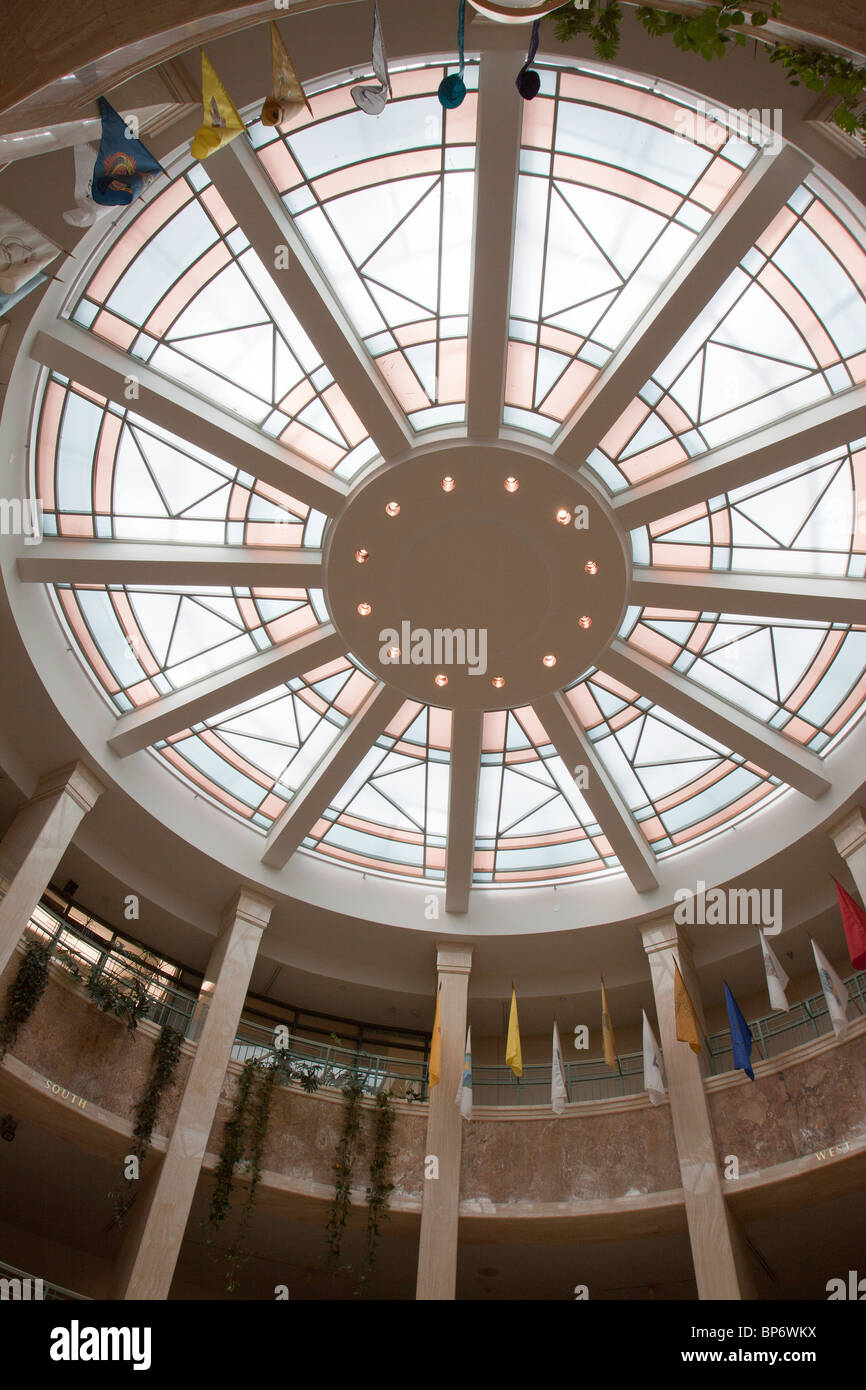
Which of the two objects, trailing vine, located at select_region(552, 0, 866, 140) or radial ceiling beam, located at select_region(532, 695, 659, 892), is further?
radial ceiling beam, located at select_region(532, 695, 659, 892)

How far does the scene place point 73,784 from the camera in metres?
17.8

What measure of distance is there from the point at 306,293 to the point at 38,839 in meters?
10.4

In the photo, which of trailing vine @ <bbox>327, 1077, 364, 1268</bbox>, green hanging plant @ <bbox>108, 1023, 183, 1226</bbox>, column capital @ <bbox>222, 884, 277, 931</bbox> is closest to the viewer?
green hanging plant @ <bbox>108, 1023, 183, 1226</bbox>

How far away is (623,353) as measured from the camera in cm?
1377

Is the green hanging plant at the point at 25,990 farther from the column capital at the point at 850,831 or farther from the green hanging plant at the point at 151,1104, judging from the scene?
the column capital at the point at 850,831

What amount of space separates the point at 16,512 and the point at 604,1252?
17217mm

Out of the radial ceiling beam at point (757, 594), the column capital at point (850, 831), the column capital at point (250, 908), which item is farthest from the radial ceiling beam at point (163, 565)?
the column capital at point (850, 831)

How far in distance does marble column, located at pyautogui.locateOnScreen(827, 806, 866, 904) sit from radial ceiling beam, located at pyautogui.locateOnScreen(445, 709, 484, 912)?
6.96m

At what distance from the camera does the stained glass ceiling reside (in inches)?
497

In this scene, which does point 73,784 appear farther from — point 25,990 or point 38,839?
point 25,990

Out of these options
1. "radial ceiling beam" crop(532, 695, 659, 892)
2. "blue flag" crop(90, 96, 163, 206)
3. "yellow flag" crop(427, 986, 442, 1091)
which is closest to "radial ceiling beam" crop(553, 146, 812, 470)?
"radial ceiling beam" crop(532, 695, 659, 892)

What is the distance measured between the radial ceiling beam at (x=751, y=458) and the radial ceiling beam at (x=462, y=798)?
514 cm

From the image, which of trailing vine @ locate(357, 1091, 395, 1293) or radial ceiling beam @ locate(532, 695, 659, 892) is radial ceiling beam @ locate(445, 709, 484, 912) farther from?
trailing vine @ locate(357, 1091, 395, 1293)
